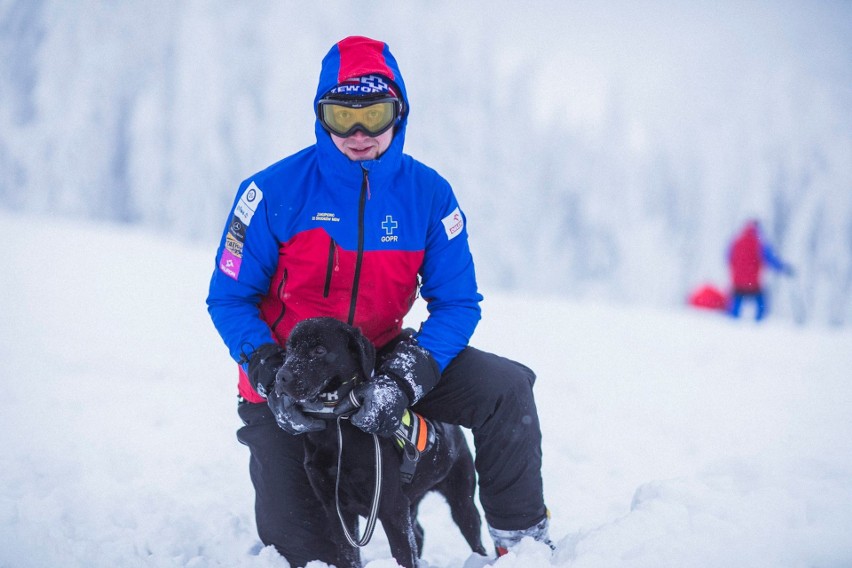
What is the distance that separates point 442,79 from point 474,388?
18.2m

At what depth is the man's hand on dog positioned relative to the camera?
1.96 metres

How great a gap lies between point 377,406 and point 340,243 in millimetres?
637

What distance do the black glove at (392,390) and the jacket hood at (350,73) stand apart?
2.36ft

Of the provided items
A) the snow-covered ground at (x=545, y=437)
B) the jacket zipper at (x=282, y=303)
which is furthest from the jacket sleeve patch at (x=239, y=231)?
the snow-covered ground at (x=545, y=437)

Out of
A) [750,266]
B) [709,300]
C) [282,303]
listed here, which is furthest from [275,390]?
[709,300]

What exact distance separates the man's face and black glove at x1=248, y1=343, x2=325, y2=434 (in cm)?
77

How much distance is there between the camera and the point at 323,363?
1987mm

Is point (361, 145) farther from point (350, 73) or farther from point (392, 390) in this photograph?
point (392, 390)

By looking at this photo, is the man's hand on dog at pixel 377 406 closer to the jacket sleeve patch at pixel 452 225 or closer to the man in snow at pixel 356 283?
the man in snow at pixel 356 283

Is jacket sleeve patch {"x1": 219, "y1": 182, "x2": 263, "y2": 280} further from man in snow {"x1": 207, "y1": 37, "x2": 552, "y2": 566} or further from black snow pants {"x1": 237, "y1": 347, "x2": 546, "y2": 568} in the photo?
black snow pants {"x1": 237, "y1": 347, "x2": 546, "y2": 568}

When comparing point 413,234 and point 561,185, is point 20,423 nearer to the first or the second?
point 413,234

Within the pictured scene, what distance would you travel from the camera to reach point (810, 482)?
8.83 ft

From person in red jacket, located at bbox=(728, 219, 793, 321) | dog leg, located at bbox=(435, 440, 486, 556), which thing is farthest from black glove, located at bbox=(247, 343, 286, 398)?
person in red jacket, located at bbox=(728, 219, 793, 321)

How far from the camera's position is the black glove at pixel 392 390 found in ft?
6.46
